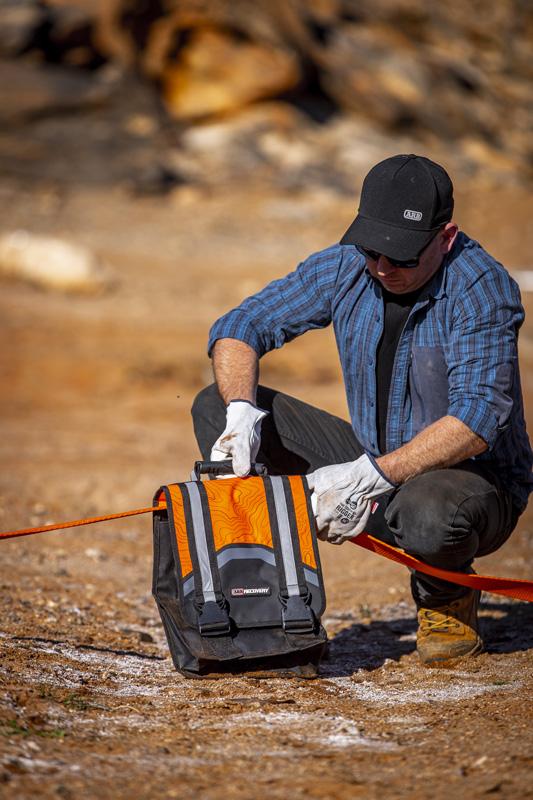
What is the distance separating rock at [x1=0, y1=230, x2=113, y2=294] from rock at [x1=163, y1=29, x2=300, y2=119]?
8.30 metres

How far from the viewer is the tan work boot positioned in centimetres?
316

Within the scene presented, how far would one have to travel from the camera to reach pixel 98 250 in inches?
540

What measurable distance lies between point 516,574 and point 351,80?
665 inches

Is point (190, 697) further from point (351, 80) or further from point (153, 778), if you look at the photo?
point (351, 80)

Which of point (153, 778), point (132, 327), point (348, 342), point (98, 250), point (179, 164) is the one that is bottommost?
point (153, 778)

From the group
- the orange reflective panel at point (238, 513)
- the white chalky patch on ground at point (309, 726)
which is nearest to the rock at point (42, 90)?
the orange reflective panel at point (238, 513)

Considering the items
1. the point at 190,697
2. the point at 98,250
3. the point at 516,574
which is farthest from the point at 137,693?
the point at 98,250

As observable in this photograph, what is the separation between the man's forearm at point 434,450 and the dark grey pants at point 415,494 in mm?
62

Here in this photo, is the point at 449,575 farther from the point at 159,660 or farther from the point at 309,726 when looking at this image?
the point at 159,660

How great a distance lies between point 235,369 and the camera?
3260mm

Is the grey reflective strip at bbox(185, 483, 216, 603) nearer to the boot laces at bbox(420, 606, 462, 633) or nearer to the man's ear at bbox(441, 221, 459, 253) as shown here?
the boot laces at bbox(420, 606, 462, 633)

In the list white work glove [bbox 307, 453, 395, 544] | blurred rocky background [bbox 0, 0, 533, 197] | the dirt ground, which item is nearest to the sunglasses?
white work glove [bbox 307, 453, 395, 544]

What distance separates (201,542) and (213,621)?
0.23 metres

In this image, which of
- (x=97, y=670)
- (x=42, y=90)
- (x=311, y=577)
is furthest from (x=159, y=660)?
(x=42, y=90)
